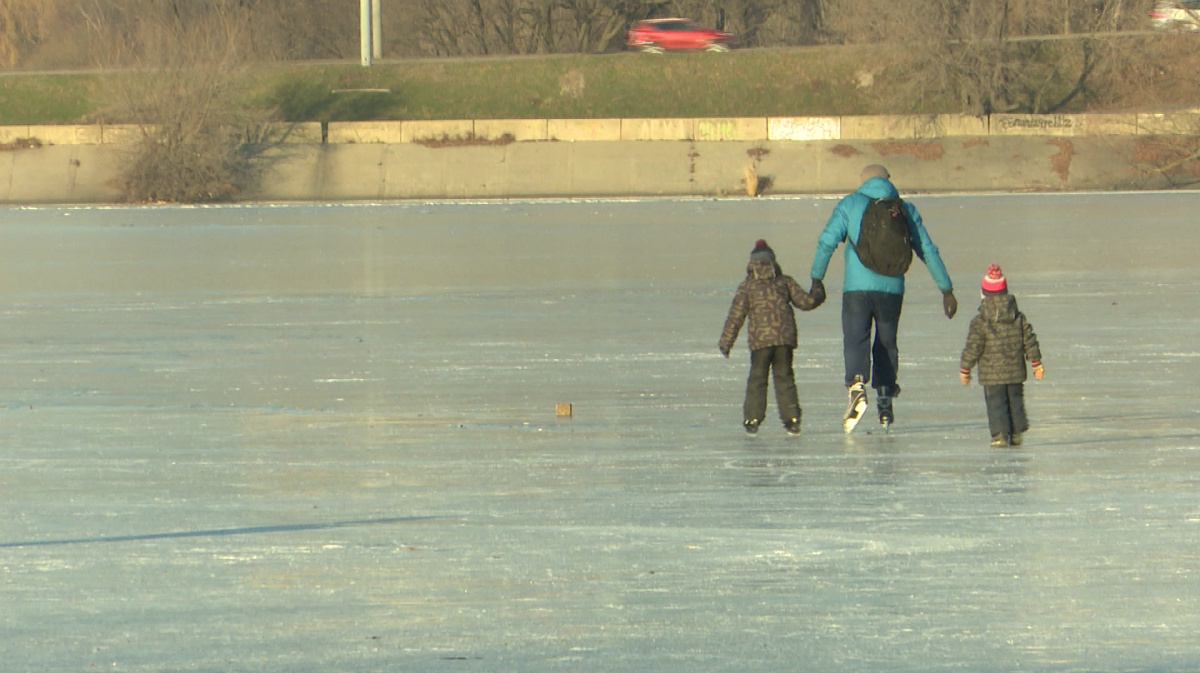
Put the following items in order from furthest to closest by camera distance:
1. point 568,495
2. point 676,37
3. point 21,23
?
point 21,23
point 676,37
point 568,495

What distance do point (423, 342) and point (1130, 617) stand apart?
920cm

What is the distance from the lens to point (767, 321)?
384 inches

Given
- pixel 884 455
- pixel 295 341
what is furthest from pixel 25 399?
pixel 884 455

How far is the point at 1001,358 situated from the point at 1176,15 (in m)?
43.8

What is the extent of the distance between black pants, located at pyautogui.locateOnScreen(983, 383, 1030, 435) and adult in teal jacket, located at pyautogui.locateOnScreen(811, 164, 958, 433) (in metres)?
0.82

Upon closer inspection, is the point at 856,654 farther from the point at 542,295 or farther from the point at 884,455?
the point at 542,295

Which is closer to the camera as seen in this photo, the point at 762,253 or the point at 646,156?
the point at 762,253

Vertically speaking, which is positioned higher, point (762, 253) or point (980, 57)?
point (980, 57)

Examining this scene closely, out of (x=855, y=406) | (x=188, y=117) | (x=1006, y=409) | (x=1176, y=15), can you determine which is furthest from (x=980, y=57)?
(x=1006, y=409)

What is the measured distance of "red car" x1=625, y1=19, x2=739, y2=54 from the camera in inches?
2140

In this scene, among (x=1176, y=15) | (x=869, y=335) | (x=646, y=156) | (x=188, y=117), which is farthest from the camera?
(x=1176, y=15)

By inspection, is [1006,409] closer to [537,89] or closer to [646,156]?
[646,156]

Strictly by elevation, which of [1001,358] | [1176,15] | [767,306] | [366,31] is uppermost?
[366,31]

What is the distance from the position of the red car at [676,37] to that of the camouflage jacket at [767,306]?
45.0 meters
